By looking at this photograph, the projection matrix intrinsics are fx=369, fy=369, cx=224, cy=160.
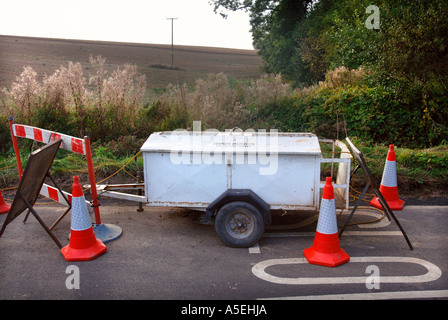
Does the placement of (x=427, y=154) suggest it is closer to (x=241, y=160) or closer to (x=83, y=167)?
(x=241, y=160)

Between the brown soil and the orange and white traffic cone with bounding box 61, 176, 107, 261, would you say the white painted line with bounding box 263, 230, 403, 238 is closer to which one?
the orange and white traffic cone with bounding box 61, 176, 107, 261

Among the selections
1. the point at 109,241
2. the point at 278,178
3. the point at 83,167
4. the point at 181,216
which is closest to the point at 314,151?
the point at 278,178

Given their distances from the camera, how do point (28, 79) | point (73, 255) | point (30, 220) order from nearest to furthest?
point (73, 255) < point (30, 220) < point (28, 79)

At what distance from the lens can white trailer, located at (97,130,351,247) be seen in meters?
4.93

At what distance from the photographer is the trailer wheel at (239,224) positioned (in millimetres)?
4914

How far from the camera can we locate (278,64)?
91.1 feet

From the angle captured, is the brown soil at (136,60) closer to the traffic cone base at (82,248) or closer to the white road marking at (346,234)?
the white road marking at (346,234)

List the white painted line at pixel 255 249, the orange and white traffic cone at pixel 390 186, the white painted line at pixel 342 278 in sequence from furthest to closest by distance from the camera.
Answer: the orange and white traffic cone at pixel 390 186 < the white painted line at pixel 255 249 < the white painted line at pixel 342 278

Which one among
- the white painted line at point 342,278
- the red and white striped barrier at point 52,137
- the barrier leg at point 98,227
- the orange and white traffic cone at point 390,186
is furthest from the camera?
the orange and white traffic cone at point 390,186

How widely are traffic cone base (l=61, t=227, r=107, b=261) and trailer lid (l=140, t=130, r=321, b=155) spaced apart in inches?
52.4

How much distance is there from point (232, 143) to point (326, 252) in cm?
196

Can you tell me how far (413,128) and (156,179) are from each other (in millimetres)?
8409

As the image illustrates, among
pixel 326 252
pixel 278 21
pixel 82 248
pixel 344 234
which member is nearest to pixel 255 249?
pixel 326 252

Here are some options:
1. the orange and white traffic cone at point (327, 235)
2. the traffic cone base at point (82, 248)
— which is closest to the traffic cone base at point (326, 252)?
the orange and white traffic cone at point (327, 235)
